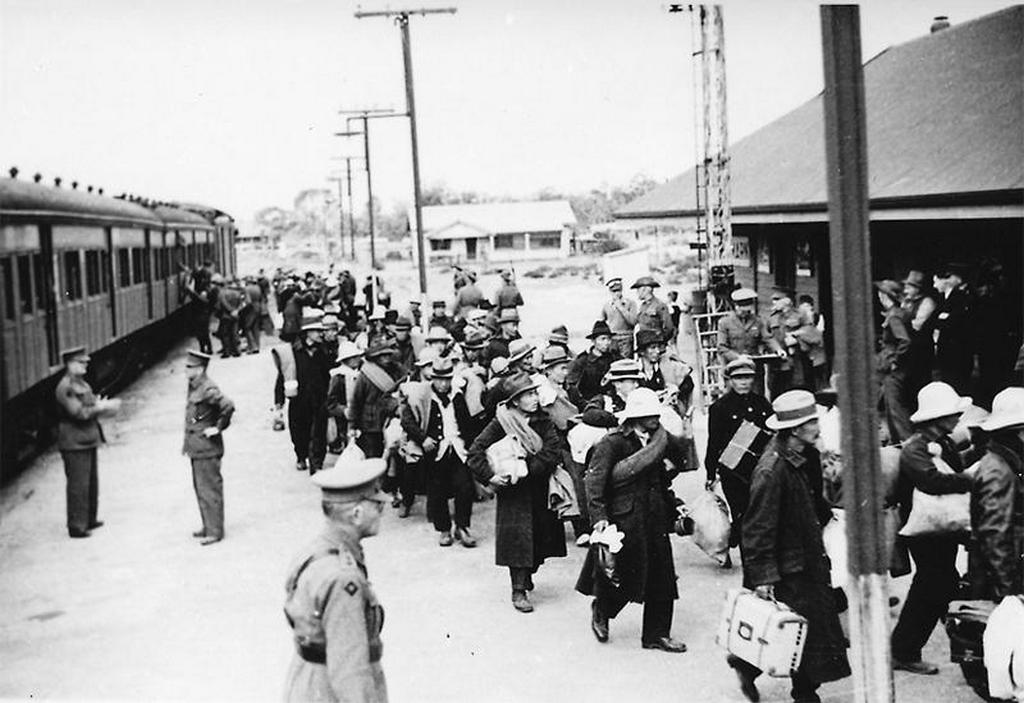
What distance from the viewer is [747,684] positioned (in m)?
5.22

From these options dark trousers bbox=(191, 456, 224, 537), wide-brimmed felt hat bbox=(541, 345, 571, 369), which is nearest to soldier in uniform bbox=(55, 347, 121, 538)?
dark trousers bbox=(191, 456, 224, 537)

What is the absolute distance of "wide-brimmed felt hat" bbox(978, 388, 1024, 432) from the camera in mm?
5020

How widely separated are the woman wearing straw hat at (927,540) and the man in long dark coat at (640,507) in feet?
4.11

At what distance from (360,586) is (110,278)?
12.7m

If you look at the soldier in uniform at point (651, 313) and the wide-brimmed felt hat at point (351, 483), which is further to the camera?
the soldier in uniform at point (651, 313)

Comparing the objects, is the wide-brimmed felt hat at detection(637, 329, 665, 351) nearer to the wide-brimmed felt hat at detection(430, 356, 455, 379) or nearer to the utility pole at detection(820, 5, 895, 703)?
the wide-brimmed felt hat at detection(430, 356, 455, 379)

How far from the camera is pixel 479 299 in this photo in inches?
663

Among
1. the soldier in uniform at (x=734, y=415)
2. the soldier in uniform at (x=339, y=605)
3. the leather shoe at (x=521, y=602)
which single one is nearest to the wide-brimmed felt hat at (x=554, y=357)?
the soldier in uniform at (x=734, y=415)

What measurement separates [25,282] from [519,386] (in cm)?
572

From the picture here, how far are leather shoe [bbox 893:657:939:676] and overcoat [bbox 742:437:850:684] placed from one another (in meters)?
0.65

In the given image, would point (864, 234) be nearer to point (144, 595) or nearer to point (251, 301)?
point (144, 595)

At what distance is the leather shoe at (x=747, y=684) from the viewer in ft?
17.1

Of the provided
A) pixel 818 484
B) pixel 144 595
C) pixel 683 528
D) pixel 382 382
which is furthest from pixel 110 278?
pixel 818 484

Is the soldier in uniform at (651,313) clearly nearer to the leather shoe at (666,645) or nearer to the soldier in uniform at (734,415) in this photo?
the soldier in uniform at (734,415)
